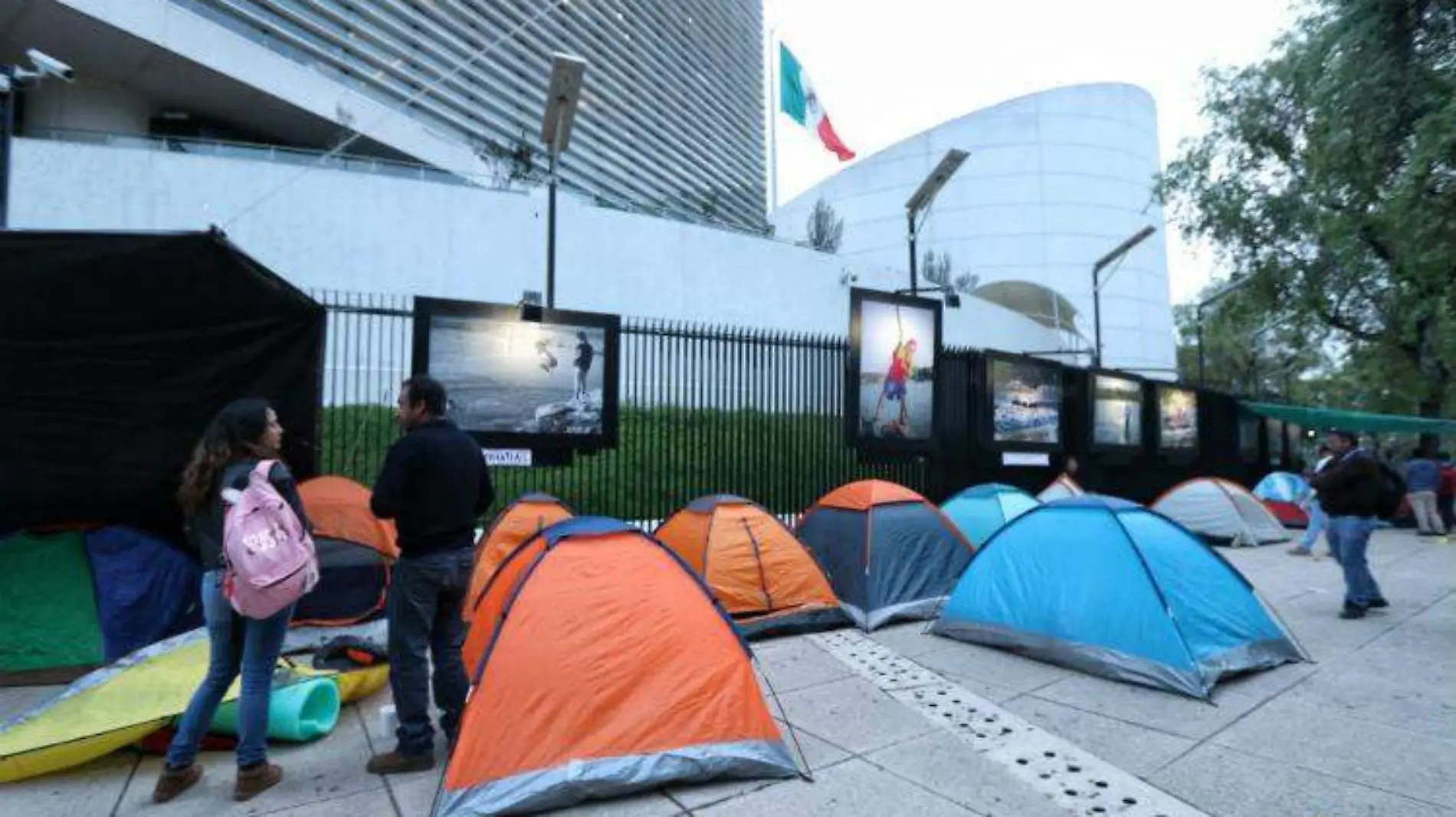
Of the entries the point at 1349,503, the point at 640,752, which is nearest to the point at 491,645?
the point at 640,752

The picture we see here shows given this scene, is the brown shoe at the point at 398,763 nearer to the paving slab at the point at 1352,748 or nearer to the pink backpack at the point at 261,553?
the pink backpack at the point at 261,553

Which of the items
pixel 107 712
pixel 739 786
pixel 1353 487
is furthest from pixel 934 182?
pixel 107 712

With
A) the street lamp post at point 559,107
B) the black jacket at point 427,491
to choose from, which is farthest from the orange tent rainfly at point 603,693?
the street lamp post at point 559,107

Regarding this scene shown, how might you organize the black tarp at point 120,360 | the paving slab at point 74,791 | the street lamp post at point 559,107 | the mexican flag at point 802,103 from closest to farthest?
1. the paving slab at point 74,791
2. the black tarp at point 120,360
3. the street lamp post at point 559,107
4. the mexican flag at point 802,103

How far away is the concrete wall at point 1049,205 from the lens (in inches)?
1853

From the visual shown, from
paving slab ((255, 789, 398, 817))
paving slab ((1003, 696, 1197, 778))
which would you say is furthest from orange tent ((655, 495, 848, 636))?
paving slab ((255, 789, 398, 817))

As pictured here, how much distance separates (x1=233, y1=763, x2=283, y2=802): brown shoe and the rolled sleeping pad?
18.6 inches

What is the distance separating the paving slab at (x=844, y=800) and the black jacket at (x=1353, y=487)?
655cm

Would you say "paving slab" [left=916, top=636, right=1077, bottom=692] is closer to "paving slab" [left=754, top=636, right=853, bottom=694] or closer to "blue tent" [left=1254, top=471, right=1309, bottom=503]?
"paving slab" [left=754, top=636, right=853, bottom=694]

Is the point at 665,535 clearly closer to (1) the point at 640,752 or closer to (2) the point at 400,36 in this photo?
(1) the point at 640,752

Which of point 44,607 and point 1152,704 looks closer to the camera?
point 1152,704

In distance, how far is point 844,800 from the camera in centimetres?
380

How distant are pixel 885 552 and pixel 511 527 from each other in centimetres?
359

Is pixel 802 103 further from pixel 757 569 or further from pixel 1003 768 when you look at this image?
pixel 1003 768
